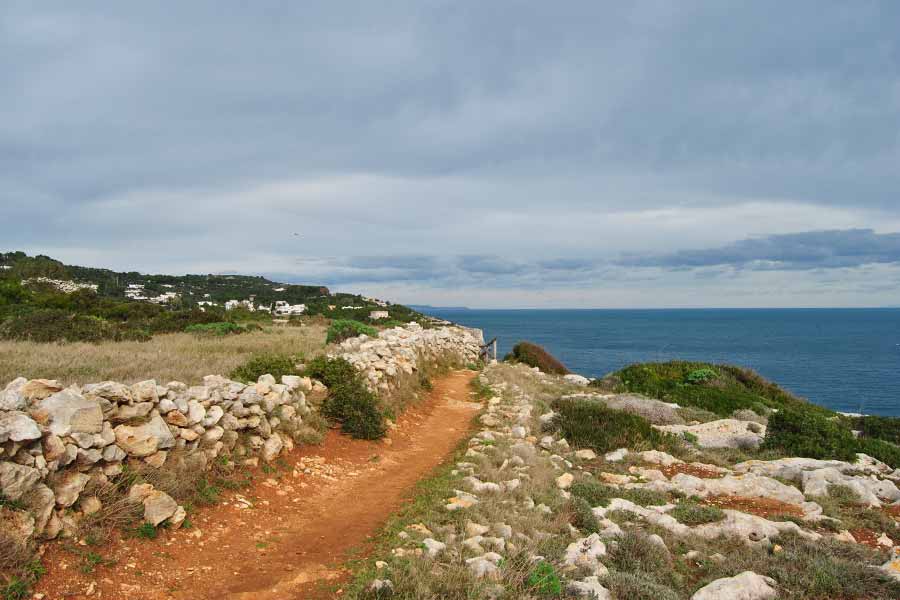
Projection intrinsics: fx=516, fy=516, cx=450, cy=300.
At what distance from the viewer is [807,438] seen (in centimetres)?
1248

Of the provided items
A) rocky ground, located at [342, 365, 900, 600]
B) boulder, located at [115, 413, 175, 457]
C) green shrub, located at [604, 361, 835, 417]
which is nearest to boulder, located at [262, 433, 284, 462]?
boulder, located at [115, 413, 175, 457]

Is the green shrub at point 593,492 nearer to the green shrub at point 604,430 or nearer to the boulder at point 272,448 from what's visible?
the green shrub at point 604,430

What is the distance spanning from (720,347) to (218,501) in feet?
336

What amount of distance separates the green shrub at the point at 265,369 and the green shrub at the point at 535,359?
68.3ft

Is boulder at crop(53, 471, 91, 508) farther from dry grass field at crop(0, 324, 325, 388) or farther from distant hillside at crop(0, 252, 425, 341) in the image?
distant hillside at crop(0, 252, 425, 341)

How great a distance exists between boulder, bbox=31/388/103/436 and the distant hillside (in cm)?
1283

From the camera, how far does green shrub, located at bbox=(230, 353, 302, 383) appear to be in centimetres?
1074

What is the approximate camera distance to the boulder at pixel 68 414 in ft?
18.9

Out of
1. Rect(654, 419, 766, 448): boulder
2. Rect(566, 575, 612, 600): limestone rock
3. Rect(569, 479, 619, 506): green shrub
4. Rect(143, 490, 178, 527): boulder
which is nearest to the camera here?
Rect(566, 575, 612, 600): limestone rock

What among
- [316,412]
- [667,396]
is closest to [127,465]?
[316,412]

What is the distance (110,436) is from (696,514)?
777 cm

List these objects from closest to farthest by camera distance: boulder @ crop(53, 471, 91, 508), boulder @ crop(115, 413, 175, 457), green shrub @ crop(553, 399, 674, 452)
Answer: boulder @ crop(53, 471, 91, 508) < boulder @ crop(115, 413, 175, 457) < green shrub @ crop(553, 399, 674, 452)

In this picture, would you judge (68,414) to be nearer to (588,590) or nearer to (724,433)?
(588,590)

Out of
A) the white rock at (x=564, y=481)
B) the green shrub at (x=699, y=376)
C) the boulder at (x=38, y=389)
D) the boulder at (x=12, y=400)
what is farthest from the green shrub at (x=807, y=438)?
the boulder at (x=12, y=400)
